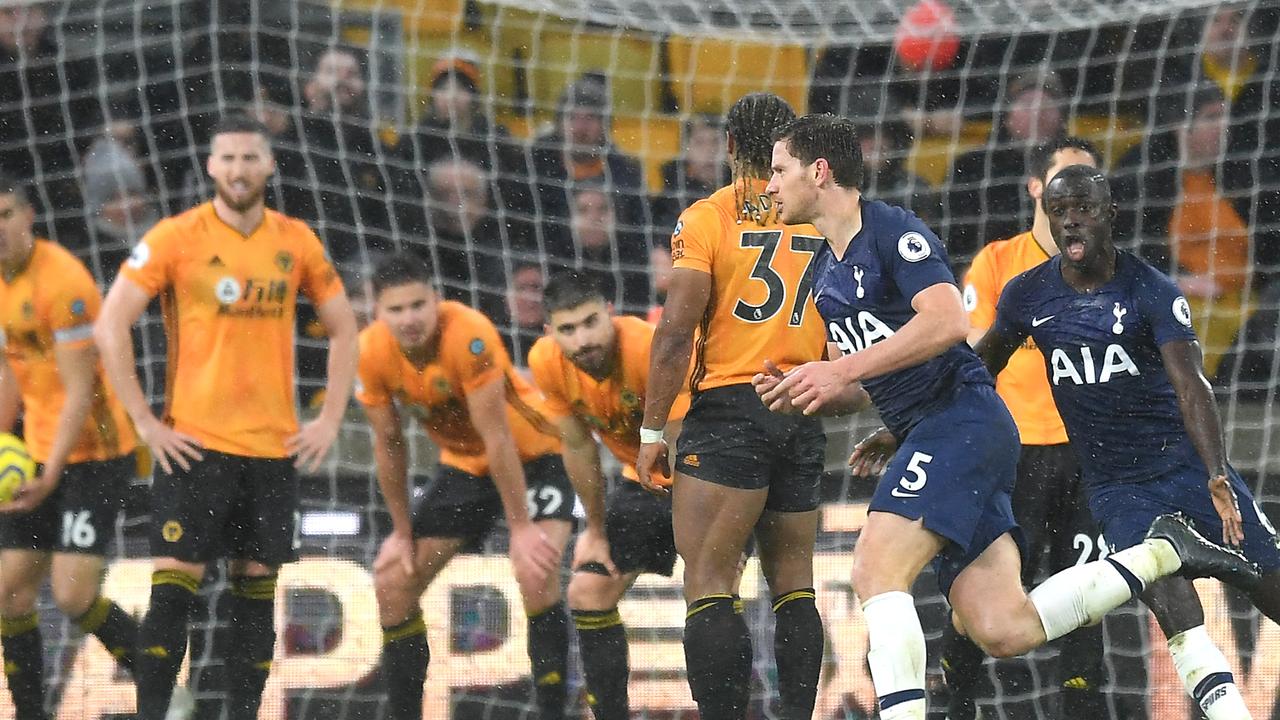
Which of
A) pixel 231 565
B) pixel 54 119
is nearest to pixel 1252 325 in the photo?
pixel 231 565

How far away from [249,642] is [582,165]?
10.7 ft

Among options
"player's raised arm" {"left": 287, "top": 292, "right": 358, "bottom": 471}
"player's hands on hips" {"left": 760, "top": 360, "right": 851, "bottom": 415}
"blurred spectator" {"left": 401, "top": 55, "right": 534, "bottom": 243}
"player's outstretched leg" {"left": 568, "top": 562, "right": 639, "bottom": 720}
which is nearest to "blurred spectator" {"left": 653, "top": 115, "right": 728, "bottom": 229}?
"blurred spectator" {"left": 401, "top": 55, "right": 534, "bottom": 243}

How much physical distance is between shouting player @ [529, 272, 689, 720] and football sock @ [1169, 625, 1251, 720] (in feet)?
6.33

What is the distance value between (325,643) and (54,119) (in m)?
3.32

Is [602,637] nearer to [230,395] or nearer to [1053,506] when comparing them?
[230,395]

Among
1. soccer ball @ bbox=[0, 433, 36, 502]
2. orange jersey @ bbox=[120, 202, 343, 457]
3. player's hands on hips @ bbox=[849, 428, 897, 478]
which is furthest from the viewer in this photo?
soccer ball @ bbox=[0, 433, 36, 502]

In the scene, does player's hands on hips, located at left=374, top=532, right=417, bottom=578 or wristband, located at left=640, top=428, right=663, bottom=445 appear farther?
player's hands on hips, located at left=374, top=532, right=417, bottom=578

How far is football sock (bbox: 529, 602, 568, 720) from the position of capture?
6.41 metres

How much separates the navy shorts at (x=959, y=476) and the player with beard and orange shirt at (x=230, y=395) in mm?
2440

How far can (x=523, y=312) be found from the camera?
26.5ft

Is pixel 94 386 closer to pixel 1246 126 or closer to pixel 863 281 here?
pixel 863 281

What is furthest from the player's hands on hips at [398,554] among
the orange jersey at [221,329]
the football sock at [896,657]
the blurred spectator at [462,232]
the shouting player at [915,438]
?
the football sock at [896,657]

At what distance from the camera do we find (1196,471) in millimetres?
5047

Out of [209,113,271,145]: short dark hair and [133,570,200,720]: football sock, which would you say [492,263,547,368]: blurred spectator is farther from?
[133,570,200,720]: football sock
